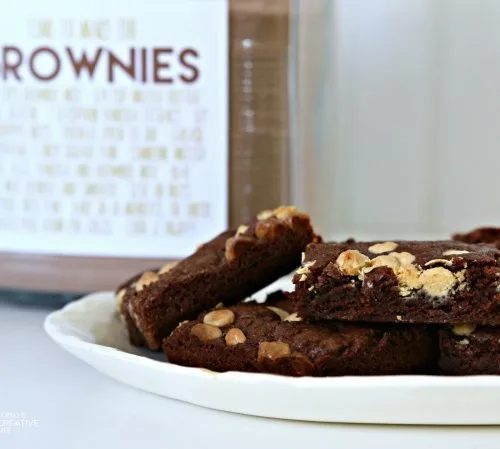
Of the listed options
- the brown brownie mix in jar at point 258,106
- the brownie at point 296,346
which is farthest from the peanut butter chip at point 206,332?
the brown brownie mix in jar at point 258,106

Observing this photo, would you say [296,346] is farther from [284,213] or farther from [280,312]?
[284,213]

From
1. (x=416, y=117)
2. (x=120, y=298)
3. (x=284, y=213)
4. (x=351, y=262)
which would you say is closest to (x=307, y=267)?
(x=351, y=262)

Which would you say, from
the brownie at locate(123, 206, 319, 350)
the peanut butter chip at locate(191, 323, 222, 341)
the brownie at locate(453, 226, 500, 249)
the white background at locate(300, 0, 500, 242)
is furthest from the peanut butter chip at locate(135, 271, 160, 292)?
→ the white background at locate(300, 0, 500, 242)

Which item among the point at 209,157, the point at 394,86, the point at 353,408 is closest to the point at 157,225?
the point at 209,157

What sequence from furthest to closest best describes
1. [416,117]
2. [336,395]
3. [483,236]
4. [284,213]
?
[416,117] → [483,236] → [284,213] → [336,395]

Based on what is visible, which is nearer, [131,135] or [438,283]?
[438,283]

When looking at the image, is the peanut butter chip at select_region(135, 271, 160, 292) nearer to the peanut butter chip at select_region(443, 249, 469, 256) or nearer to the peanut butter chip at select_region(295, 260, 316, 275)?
the peanut butter chip at select_region(295, 260, 316, 275)

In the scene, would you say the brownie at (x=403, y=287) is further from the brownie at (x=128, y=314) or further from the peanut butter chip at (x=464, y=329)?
the brownie at (x=128, y=314)
